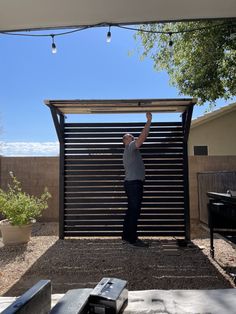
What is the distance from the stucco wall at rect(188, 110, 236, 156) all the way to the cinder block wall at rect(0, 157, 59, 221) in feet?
22.5

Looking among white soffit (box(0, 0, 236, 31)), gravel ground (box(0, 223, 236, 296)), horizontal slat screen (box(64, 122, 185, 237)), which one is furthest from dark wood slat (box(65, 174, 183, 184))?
white soffit (box(0, 0, 236, 31))

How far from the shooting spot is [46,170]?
6930 millimetres

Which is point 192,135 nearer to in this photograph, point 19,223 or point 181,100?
point 181,100

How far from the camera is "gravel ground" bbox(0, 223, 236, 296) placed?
128 inches

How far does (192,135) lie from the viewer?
12594mm

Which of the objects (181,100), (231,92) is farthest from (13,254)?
(231,92)

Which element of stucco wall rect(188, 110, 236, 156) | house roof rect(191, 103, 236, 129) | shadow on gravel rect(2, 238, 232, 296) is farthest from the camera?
stucco wall rect(188, 110, 236, 156)

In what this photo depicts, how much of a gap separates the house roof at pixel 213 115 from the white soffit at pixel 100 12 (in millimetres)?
10550

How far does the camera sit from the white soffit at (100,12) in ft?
5.97

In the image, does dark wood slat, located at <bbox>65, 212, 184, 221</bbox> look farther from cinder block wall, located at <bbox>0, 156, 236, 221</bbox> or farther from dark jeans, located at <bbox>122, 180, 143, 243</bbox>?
cinder block wall, located at <bbox>0, 156, 236, 221</bbox>

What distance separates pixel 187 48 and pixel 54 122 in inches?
133

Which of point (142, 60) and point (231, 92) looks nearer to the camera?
point (231, 92)

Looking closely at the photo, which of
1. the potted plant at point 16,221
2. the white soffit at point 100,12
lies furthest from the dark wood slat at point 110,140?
the white soffit at point 100,12

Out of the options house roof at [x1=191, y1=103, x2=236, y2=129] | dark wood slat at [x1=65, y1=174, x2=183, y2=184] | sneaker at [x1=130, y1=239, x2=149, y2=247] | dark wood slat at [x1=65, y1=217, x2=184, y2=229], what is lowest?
sneaker at [x1=130, y1=239, x2=149, y2=247]
